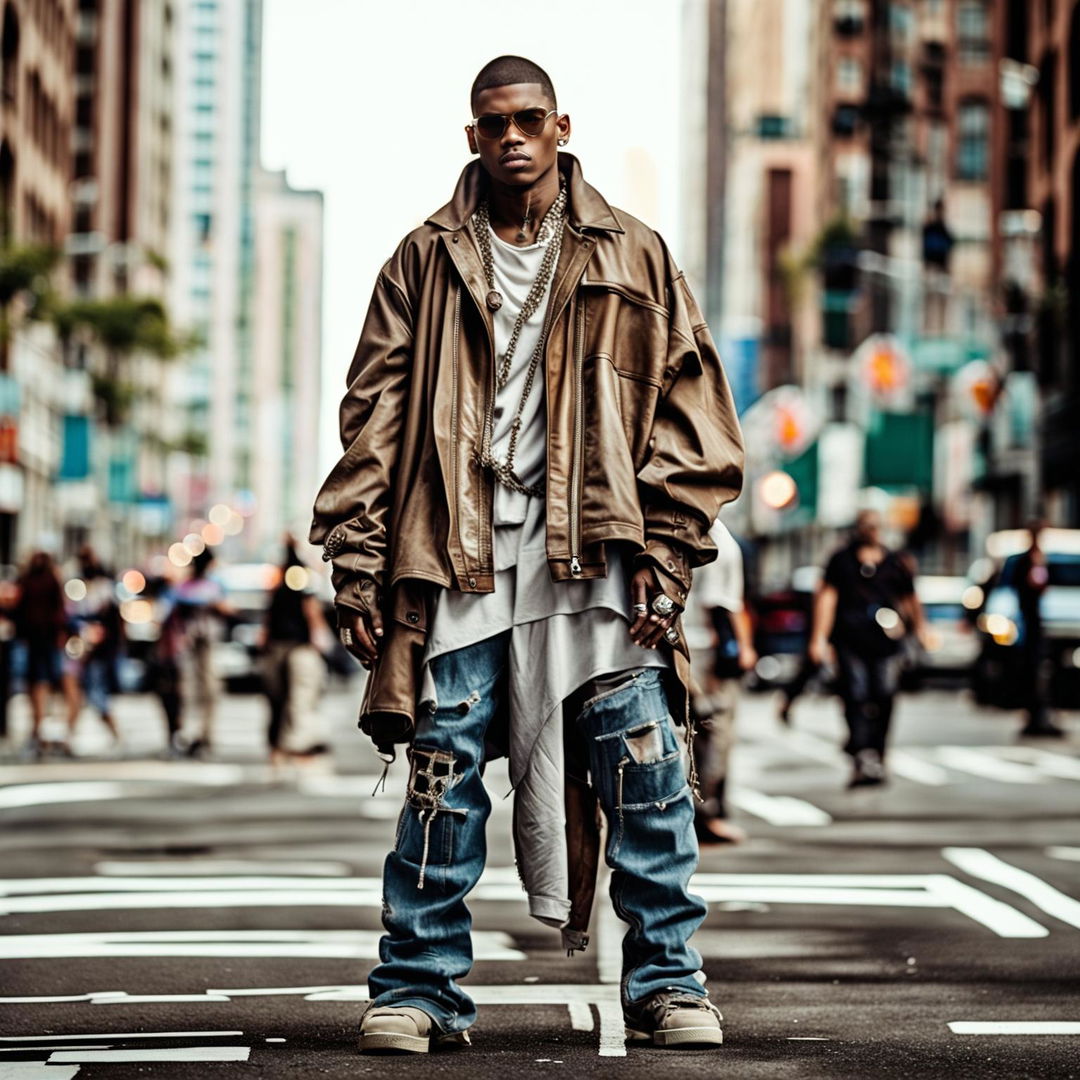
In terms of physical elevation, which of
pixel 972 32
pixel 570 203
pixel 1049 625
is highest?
pixel 972 32

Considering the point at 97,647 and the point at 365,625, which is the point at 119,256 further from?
the point at 365,625

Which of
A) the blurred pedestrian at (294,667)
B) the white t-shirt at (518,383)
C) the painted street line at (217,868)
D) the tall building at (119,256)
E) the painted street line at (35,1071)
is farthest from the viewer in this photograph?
the tall building at (119,256)

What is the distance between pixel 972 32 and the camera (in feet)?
268

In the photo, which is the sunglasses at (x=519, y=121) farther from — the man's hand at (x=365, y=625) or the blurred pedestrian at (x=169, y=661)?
the blurred pedestrian at (x=169, y=661)

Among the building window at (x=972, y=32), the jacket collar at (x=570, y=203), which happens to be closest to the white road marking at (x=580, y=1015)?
the jacket collar at (x=570, y=203)

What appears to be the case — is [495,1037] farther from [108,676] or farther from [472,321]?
[108,676]

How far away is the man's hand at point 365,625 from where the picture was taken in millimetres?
5219

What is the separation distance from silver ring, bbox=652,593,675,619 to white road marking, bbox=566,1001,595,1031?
107 cm

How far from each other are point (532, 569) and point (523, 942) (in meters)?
2.74

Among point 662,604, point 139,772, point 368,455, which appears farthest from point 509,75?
point 139,772

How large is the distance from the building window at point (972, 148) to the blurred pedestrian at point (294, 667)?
6824 centimetres

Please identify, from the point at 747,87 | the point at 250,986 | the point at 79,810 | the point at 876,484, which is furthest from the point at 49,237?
the point at 747,87

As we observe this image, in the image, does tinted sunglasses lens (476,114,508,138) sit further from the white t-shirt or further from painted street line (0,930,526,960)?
painted street line (0,930,526,960)

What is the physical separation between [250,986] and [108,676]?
53.6 feet
